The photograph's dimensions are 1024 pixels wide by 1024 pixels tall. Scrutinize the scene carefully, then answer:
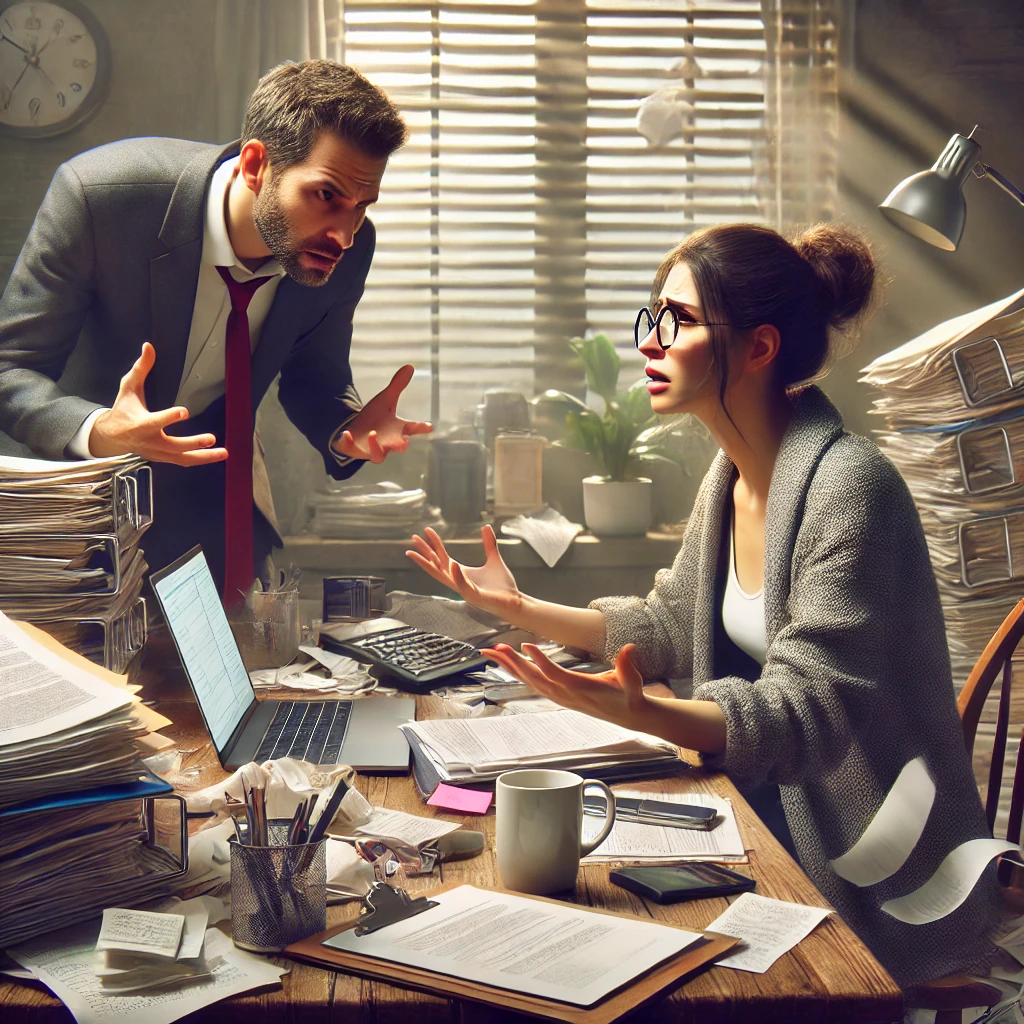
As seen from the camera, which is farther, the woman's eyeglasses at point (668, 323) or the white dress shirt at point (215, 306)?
the white dress shirt at point (215, 306)

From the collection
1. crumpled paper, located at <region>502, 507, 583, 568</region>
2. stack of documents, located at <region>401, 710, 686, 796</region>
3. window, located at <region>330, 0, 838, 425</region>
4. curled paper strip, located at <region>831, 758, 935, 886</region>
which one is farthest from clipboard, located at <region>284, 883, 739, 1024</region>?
window, located at <region>330, 0, 838, 425</region>

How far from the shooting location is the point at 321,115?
6.25 feet

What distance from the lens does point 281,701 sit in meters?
1.57

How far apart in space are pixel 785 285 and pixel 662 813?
842 millimetres

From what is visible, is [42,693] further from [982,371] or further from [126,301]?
[982,371]

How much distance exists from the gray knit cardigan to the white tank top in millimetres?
104

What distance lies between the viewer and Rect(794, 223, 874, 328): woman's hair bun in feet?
5.18

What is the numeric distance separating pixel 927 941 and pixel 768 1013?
694mm

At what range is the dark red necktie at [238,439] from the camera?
206 centimetres

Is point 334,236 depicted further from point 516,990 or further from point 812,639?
point 516,990

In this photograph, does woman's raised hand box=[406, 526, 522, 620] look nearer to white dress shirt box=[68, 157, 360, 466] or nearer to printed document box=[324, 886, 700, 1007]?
white dress shirt box=[68, 157, 360, 466]

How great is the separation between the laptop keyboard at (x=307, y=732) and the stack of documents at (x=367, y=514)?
144cm

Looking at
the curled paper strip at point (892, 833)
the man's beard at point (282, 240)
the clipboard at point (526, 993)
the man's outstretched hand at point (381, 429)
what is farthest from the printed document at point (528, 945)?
the man's beard at point (282, 240)

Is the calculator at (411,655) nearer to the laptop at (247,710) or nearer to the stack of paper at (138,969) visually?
the laptop at (247,710)
